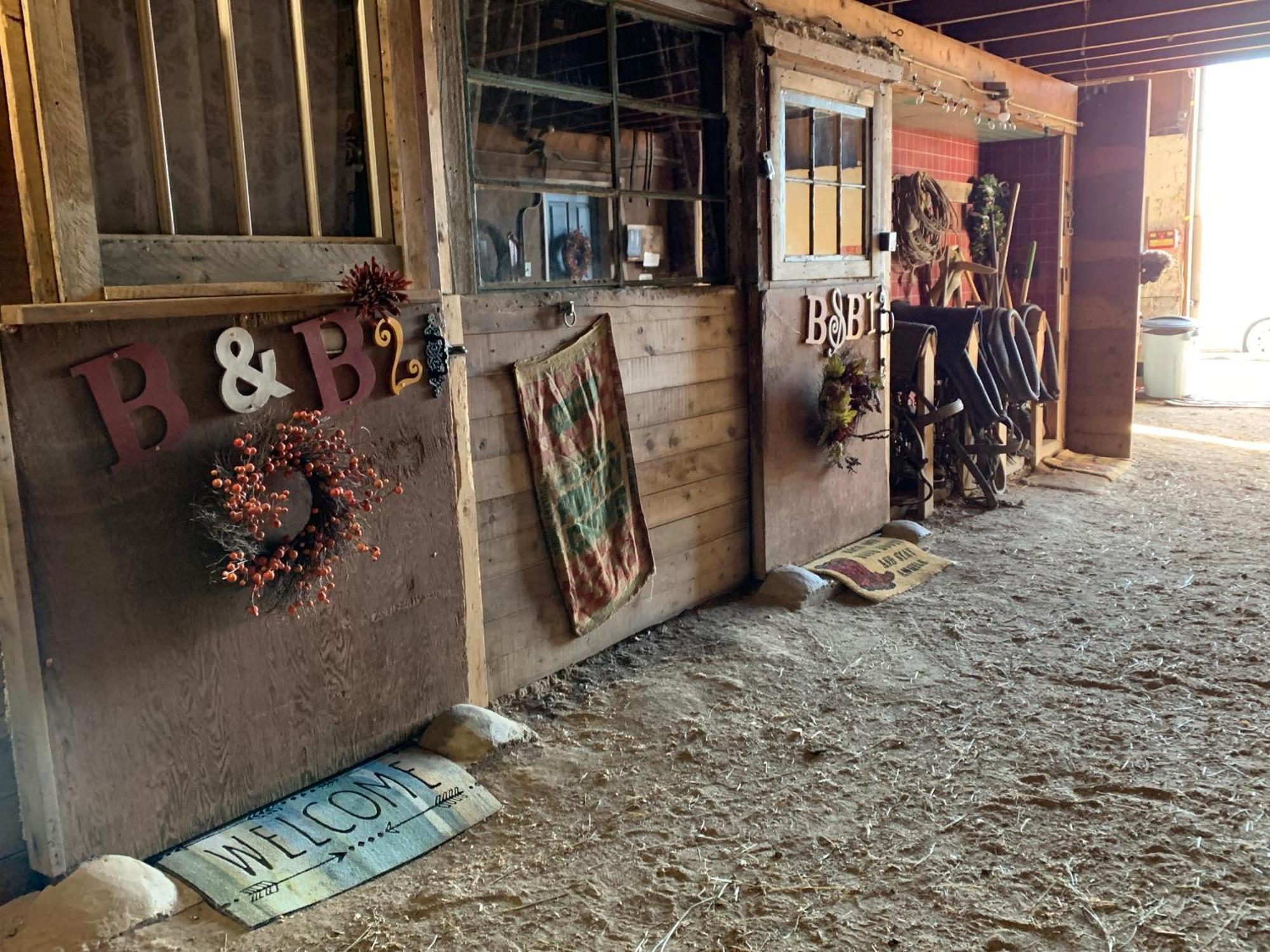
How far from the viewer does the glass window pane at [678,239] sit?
4234 millimetres

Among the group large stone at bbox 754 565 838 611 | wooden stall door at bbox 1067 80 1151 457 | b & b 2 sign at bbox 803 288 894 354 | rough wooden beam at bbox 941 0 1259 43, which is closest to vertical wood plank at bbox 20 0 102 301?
large stone at bbox 754 565 838 611

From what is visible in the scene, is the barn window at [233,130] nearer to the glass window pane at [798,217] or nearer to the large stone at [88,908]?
the large stone at [88,908]

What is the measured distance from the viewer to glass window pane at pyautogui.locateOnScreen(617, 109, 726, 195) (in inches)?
158

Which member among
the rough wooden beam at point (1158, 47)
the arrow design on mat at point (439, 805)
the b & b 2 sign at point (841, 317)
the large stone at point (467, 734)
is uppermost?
the rough wooden beam at point (1158, 47)

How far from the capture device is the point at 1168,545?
5.21m

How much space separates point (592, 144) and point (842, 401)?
1.68 metres

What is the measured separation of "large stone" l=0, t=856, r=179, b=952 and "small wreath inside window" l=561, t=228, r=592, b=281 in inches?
92.5

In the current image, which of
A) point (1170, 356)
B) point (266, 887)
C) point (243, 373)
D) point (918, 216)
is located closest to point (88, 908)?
point (266, 887)

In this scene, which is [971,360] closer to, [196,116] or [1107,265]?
[1107,265]

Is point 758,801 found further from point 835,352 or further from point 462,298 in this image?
point 835,352

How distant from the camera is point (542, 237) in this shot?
3.63 m

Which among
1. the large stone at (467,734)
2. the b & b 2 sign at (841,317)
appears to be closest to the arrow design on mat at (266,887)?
the large stone at (467,734)

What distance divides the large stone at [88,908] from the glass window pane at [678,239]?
9.29 feet

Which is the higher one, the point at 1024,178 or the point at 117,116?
the point at 1024,178
